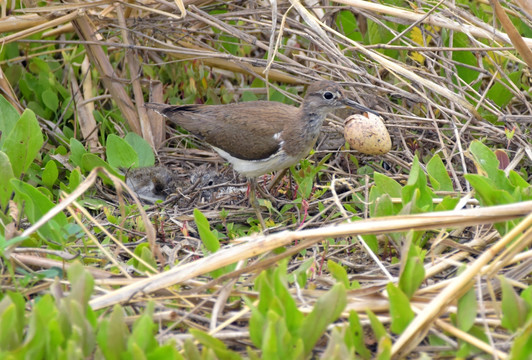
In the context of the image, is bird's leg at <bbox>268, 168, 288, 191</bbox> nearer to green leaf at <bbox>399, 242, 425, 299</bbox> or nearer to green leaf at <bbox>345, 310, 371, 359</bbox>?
green leaf at <bbox>399, 242, 425, 299</bbox>

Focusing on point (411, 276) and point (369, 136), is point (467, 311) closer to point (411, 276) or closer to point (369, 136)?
point (411, 276)

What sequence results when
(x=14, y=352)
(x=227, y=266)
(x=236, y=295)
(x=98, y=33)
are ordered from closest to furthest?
(x=14, y=352) → (x=236, y=295) → (x=227, y=266) → (x=98, y=33)

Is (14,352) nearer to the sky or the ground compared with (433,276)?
nearer to the sky

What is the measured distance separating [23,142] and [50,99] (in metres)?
1.42

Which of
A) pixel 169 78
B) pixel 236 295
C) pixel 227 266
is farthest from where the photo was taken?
pixel 169 78

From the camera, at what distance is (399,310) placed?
2.63 meters

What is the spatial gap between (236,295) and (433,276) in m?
0.94

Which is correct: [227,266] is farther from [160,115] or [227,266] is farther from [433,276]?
[160,115]

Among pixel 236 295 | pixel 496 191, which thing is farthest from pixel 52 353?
pixel 496 191

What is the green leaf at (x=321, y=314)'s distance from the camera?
2.54 metres

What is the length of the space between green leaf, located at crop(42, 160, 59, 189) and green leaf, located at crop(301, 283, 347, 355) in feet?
8.42

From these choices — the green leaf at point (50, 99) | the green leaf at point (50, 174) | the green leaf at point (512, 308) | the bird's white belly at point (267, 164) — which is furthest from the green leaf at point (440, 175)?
the green leaf at point (50, 99)

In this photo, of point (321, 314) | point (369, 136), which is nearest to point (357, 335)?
point (321, 314)

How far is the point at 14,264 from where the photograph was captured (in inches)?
123
